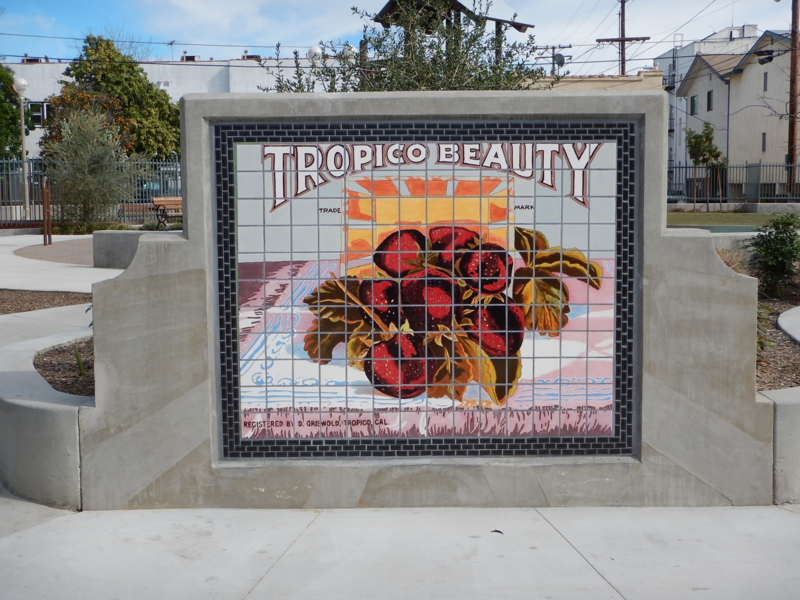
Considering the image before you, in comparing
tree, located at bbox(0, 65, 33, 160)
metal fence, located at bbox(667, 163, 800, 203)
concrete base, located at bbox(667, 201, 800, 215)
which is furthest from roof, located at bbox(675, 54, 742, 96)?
tree, located at bbox(0, 65, 33, 160)

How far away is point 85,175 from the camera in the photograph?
27531mm

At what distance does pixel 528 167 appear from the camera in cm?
458

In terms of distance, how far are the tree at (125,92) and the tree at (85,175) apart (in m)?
21.5


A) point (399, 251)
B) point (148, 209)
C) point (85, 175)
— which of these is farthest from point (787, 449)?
point (148, 209)

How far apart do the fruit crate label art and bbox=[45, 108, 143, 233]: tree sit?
2415 cm

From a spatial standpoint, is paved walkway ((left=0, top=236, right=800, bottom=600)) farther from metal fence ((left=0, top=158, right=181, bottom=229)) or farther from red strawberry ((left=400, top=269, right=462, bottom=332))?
metal fence ((left=0, top=158, right=181, bottom=229))

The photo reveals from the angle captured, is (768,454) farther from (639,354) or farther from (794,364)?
(794,364)

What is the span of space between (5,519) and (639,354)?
3535mm

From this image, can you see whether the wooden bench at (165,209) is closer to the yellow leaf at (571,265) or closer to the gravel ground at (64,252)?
the gravel ground at (64,252)

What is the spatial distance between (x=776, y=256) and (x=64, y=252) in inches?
605

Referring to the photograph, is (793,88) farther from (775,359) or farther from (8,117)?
(8,117)

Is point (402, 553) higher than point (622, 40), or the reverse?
point (622, 40)

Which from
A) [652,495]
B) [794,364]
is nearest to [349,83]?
[794,364]

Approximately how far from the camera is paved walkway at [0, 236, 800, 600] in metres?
3.61
